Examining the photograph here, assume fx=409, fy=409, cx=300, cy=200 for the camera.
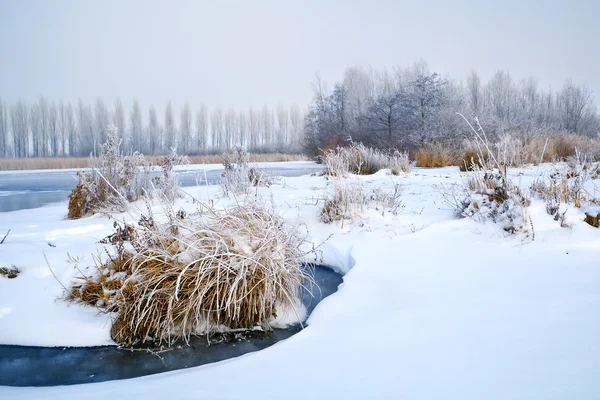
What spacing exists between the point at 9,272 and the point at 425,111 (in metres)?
18.5

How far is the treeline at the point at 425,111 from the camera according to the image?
1836 cm

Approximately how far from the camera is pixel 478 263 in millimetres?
3299

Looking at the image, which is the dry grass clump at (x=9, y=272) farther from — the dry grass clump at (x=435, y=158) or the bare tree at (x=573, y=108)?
the bare tree at (x=573, y=108)

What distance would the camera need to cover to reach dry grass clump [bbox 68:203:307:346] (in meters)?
2.60

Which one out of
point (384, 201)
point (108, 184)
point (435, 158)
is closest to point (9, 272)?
point (108, 184)

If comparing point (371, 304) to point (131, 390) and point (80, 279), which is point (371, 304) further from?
point (80, 279)

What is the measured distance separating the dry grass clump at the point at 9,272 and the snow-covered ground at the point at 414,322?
0.07 m

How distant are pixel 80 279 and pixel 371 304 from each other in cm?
212

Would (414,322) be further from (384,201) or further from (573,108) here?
(573,108)

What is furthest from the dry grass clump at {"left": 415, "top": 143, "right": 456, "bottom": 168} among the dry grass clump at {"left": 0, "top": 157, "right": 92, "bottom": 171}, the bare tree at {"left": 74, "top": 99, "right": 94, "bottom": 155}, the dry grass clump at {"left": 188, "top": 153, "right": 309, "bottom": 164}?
the bare tree at {"left": 74, "top": 99, "right": 94, "bottom": 155}

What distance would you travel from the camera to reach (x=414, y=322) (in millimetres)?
2271

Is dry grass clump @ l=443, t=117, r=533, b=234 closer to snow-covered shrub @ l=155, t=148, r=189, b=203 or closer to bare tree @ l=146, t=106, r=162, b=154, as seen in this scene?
snow-covered shrub @ l=155, t=148, r=189, b=203

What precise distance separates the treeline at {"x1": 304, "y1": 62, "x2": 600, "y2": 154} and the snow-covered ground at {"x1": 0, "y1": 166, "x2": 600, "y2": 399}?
5.03 feet

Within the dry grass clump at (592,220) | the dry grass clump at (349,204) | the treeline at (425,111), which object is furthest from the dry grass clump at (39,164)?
the dry grass clump at (592,220)
